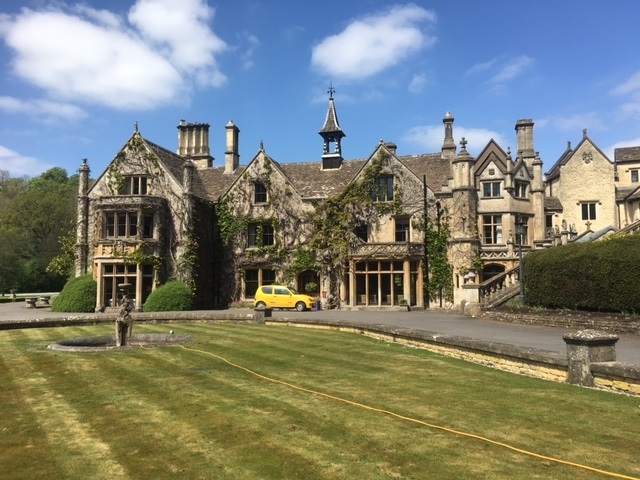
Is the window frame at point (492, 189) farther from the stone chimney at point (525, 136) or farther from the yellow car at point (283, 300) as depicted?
the yellow car at point (283, 300)

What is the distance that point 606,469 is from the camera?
5094 millimetres

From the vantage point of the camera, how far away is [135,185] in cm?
3312

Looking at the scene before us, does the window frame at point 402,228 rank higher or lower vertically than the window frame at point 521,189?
lower

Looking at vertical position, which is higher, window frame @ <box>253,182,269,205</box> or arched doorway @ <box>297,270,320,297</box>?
window frame @ <box>253,182,269,205</box>

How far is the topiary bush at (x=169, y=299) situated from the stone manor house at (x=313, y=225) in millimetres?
1094

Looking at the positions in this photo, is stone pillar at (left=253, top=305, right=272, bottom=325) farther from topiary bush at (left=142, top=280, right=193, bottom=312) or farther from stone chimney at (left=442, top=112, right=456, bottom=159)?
stone chimney at (left=442, top=112, right=456, bottom=159)

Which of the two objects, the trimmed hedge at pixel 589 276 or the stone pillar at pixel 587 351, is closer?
the stone pillar at pixel 587 351

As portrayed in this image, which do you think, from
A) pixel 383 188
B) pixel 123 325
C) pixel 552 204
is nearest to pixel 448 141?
pixel 383 188

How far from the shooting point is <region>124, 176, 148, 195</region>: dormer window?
3288 cm

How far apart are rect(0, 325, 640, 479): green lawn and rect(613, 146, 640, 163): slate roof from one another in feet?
141

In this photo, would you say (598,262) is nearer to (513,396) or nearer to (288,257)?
(513,396)

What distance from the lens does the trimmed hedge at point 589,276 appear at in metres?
17.5

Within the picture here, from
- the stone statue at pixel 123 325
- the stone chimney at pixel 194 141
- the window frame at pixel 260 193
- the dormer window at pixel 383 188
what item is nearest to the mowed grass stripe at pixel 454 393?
the stone statue at pixel 123 325

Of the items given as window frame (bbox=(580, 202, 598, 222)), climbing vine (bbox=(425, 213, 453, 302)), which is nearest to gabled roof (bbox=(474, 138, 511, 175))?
climbing vine (bbox=(425, 213, 453, 302))
